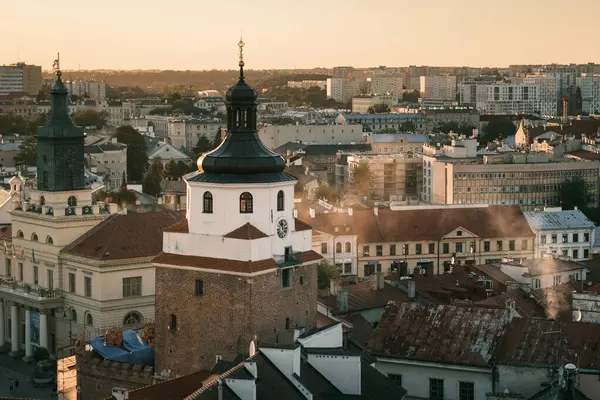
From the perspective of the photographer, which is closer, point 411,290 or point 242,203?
point 242,203

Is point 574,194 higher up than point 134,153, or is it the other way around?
point 134,153

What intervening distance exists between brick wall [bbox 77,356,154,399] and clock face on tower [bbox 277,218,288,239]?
5.02m

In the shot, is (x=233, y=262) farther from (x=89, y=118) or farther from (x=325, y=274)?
(x=89, y=118)

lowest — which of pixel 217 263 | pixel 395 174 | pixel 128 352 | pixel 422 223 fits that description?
pixel 395 174

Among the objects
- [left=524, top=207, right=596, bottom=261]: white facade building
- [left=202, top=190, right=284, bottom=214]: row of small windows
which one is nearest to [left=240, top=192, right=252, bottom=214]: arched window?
[left=202, top=190, right=284, bottom=214]: row of small windows

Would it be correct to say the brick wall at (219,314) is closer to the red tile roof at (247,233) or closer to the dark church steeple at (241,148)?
the red tile roof at (247,233)

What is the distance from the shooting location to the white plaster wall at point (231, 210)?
3459 cm

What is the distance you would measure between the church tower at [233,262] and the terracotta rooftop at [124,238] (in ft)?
66.7

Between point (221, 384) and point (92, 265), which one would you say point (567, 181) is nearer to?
point (92, 265)

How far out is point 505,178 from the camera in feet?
376

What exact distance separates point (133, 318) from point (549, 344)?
2365cm

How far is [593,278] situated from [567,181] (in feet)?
183

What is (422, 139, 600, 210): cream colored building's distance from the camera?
114 metres

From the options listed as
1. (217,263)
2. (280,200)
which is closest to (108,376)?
(217,263)
